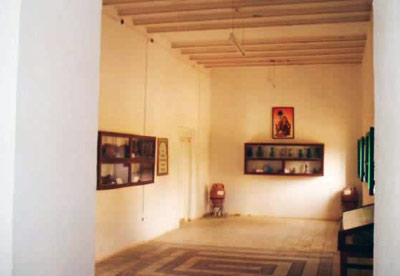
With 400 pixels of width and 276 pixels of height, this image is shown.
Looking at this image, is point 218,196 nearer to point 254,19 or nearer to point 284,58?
point 284,58

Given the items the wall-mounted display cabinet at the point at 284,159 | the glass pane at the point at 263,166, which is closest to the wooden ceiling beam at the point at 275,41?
the wall-mounted display cabinet at the point at 284,159

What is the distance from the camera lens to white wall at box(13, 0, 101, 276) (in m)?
1.92

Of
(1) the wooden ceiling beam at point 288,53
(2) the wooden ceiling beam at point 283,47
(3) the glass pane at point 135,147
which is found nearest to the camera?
(3) the glass pane at point 135,147

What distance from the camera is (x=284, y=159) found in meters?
13.6

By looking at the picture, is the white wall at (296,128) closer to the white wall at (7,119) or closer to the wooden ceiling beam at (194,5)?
the wooden ceiling beam at (194,5)

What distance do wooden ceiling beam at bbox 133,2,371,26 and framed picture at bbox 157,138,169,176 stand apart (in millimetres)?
2728

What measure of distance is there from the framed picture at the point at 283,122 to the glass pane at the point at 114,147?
6499 mm

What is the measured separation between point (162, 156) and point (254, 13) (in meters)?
3.95

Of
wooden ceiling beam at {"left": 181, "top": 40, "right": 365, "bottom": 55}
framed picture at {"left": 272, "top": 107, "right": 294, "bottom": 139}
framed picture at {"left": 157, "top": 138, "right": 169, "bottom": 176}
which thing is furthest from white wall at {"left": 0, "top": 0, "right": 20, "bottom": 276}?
framed picture at {"left": 272, "top": 107, "right": 294, "bottom": 139}

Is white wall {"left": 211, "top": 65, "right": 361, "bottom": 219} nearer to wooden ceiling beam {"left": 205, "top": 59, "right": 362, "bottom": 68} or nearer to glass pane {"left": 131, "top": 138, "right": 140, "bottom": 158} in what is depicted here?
wooden ceiling beam {"left": 205, "top": 59, "right": 362, "bottom": 68}

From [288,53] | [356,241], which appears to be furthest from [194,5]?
[356,241]

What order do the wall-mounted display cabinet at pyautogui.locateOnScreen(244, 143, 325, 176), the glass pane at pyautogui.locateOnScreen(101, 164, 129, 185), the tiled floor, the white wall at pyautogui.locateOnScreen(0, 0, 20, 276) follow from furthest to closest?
the wall-mounted display cabinet at pyautogui.locateOnScreen(244, 143, 325, 176), the glass pane at pyautogui.locateOnScreen(101, 164, 129, 185), the tiled floor, the white wall at pyautogui.locateOnScreen(0, 0, 20, 276)

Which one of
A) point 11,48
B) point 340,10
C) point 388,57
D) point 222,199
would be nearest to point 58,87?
point 11,48

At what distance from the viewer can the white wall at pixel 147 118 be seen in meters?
8.16
